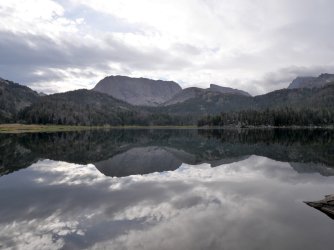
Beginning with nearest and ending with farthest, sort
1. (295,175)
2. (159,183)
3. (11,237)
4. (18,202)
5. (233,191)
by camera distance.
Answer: (11,237)
(18,202)
(233,191)
(159,183)
(295,175)

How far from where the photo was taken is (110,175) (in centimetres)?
5347

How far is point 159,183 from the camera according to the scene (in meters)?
45.5

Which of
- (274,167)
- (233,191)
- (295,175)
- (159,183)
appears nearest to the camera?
(233,191)

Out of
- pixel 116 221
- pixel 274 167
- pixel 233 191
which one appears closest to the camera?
pixel 116 221

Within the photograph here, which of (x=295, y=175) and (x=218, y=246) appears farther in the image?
(x=295, y=175)

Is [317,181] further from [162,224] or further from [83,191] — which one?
[83,191]

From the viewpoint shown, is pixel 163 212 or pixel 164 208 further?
pixel 164 208

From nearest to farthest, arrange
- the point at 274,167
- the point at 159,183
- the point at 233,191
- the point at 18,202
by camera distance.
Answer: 1. the point at 18,202
2. the point at 233,191
3. the point at 159,183
4. the point at 274,167

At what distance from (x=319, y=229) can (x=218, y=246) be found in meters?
9.51

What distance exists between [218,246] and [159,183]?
24.8m

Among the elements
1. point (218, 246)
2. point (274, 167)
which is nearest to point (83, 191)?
point (218, 246)

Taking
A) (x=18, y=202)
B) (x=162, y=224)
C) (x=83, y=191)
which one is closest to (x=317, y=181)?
(x=162, y=224)

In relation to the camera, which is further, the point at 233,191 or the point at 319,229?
the point at 233,191

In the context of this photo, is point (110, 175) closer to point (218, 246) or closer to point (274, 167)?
point (274, 167)
